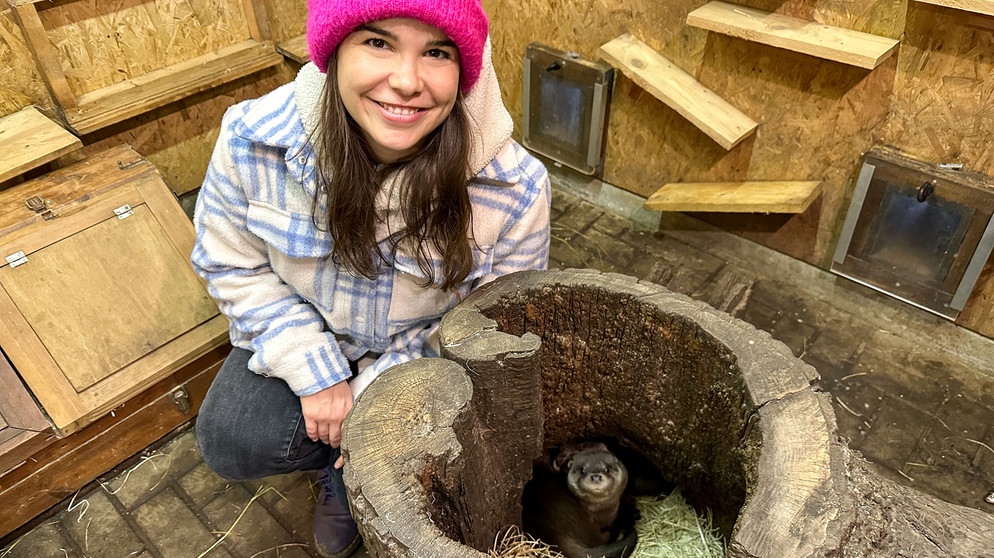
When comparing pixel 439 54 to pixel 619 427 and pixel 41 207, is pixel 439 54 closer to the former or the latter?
pixel 619 427

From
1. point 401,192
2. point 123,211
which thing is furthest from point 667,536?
point 123,211

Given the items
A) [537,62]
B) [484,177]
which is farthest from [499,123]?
[537,62]

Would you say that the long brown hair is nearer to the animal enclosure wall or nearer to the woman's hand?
the woman's hand

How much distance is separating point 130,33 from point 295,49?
600 mm

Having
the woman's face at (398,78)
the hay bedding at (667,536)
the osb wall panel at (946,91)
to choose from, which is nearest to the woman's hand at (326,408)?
the hay bedding at (667,536)

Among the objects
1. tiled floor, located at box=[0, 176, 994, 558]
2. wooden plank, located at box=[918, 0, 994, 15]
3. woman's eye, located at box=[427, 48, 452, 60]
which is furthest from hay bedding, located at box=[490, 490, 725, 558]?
wooden plank, located at box=[918, 0, 994, 15]

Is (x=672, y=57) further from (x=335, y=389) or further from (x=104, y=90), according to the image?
(x=104, y=90)

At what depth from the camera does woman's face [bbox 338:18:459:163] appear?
Result: 1.25m

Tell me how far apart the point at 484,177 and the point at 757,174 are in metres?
1.50

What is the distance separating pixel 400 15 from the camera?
3.94 ft

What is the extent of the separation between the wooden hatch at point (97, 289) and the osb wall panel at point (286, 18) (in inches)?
33.2

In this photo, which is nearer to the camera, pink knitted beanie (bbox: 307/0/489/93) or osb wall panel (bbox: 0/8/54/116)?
pink knitted beanie (bbox: 307/0/489/93)

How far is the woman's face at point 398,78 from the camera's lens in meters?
1.25

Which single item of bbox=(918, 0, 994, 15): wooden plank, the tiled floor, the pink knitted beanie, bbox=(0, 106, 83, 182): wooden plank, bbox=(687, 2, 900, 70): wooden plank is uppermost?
the pink knitted beanie
